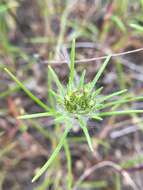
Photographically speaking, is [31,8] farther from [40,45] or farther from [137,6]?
[137,6]

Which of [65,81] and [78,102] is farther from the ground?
[65,81]

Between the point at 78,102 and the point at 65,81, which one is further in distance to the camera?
the point at 65,81

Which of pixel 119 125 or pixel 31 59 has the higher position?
pixel 31 59

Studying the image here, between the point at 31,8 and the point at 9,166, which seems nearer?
the point at 9,166

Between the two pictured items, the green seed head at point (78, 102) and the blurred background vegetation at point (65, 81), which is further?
the blurred background vegetation at point (65, 81)

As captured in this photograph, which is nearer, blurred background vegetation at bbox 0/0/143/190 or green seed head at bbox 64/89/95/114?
green seed head at bbox 64/89/95/114

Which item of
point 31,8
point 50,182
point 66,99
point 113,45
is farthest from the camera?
→ point 31,8

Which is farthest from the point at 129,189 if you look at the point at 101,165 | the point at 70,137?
the point at 70,137

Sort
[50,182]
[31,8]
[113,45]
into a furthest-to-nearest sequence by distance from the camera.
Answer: [31,8]
[113,45]
[50,182]
